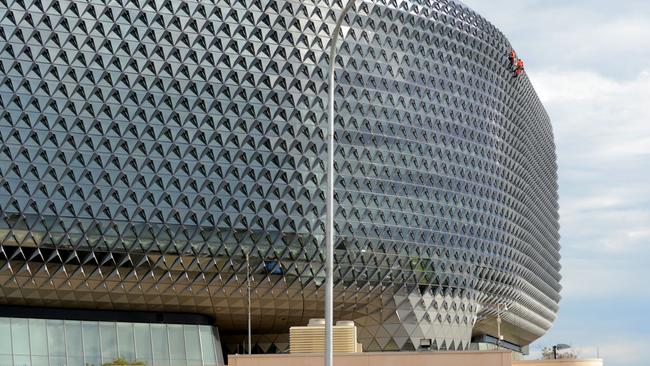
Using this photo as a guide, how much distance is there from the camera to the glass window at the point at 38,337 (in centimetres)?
6862

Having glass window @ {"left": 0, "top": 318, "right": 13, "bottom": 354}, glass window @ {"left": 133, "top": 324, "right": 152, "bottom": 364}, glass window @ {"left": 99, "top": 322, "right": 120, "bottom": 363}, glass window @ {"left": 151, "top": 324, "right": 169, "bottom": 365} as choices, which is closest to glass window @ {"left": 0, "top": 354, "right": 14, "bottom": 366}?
glass window @ {"left": 0, "top": 318, "right": 13, "bottom": 354}

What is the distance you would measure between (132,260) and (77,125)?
34.3 feet

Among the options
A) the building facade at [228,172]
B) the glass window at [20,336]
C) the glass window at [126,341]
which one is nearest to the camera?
the building facade at [228,172]

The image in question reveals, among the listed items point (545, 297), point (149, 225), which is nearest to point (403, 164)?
point (149, 225)

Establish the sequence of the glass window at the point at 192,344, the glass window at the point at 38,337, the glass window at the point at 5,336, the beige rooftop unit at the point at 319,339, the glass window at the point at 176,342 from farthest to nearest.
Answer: the glass window at the point at 192,344
the glass window at the point at 176,342
the glass window at the point at 38,337
the glass window at the point at 5,336
the beige rooftop unit at the point at 319,339

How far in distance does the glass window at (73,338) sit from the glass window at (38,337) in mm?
1577

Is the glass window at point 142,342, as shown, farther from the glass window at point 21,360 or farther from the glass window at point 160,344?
the glass window at point 21,360

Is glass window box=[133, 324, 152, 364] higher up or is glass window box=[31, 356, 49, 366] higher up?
glass window box=[133, 324, 152, 364]

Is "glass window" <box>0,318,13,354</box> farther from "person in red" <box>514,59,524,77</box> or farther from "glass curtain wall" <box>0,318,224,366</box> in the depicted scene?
"person in red" <box>514,59,524,77</box>

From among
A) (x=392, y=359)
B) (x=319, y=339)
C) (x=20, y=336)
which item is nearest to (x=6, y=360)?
(x=20, y=336)

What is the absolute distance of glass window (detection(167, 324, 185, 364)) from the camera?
73.8 metres

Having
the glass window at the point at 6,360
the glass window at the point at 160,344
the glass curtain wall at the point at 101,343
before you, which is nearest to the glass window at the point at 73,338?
the glass curtain wall at the point at 101,343

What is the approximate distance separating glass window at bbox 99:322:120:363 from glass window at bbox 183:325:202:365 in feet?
19.2

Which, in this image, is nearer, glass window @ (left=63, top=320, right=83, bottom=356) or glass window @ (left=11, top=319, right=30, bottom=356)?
glass window @ (left=11, top=319, right=30, bottom=356)
